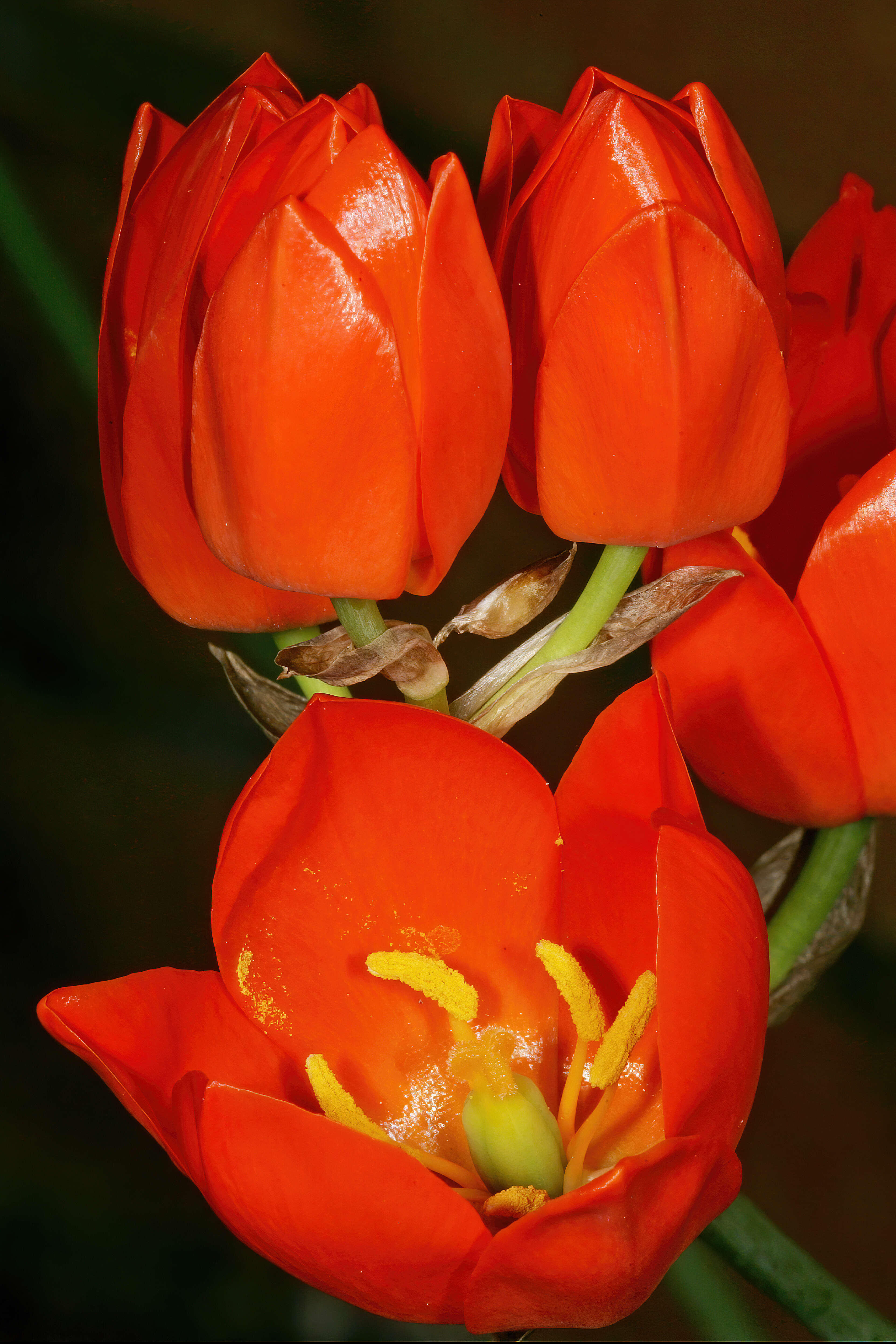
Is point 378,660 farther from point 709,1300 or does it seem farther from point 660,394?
point 709,1300

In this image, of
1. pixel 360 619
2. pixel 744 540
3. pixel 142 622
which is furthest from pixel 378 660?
pixel 142 622

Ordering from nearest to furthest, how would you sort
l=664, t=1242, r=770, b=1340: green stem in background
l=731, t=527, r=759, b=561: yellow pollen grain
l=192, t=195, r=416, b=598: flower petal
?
l=192, t=195, r=416, b=598: flower petal, l=731, t=527, r=759, b=561: yellow pollen grain, l=664, t=1242, r=770, b=1340: green stem in background

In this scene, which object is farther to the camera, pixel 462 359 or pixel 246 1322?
pixel 246 1322

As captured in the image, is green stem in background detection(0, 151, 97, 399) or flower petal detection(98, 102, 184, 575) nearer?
flower petal detection(98, 102, 184, 575)

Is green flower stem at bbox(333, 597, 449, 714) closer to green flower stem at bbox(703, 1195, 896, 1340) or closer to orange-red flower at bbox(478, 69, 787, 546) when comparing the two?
orange-red flower at bbox(478, 69, 787, 546)

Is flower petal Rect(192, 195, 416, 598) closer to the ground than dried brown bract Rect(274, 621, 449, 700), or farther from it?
farther from it

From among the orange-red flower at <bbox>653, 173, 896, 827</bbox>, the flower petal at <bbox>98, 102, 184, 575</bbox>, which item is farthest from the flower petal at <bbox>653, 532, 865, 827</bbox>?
the flower petal at <bbox>98, 102, 184, 575</bbox>

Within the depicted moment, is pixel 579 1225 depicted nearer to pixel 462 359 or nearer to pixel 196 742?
pixel 462 359

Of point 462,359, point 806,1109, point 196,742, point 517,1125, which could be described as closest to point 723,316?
point 462,359
